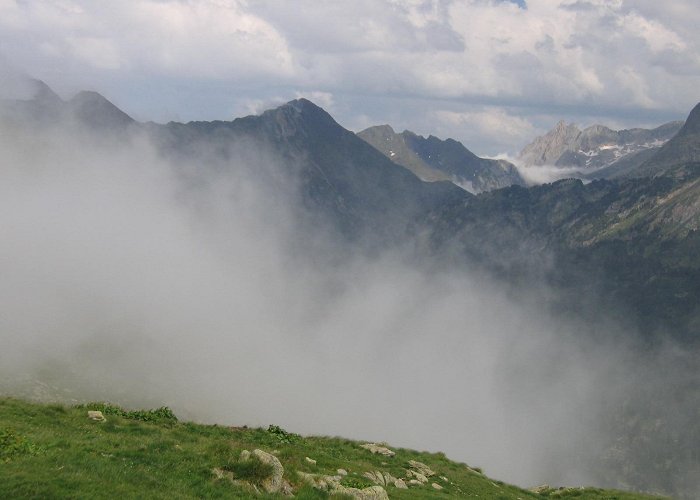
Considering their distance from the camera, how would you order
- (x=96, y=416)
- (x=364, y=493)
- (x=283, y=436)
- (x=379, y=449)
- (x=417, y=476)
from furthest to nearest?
(x=379, y=449), (x=283, y=436), (x=417, y=476), (x=96, y=416), (x=364, y=493)

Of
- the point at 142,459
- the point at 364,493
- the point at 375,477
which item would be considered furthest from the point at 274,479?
the point at 375,477

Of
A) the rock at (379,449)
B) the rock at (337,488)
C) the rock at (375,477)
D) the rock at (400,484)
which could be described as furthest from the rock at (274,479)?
the rock at (379,449)

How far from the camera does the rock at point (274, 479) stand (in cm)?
2975

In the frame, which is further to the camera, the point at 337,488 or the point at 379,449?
the point at 379,449

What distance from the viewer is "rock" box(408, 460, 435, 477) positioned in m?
50.8

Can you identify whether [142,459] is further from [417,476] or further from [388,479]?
[417,476]

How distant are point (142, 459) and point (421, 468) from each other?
28043 millimetres

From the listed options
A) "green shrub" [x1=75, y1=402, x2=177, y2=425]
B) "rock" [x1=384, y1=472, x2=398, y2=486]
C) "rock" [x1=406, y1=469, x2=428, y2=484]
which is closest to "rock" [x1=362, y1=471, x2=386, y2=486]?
"rock" [x1=384, y1=472, x2=398, y2=486]

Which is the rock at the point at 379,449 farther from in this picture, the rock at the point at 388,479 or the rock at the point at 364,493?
the rock at the point at 364,493

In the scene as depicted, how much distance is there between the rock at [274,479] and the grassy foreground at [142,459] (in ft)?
1.19

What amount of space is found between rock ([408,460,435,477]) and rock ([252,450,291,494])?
22.9 meters

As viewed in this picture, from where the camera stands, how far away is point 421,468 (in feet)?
169

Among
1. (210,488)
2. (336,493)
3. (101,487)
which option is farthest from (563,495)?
(101,487)

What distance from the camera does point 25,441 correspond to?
95.2 ft
